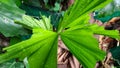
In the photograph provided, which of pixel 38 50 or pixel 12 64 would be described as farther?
pixel 12 64

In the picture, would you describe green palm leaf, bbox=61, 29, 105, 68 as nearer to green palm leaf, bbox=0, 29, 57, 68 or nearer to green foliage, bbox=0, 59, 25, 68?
green palm leaf, bbox=0, 29, 57, 68

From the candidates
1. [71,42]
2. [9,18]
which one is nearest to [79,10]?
[71,42]

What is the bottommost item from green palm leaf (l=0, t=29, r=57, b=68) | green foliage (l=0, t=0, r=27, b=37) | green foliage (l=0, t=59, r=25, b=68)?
green foliage (l=0, t=59, r=25, b=68)

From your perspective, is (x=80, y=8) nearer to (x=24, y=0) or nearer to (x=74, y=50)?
(x=74, y=50)

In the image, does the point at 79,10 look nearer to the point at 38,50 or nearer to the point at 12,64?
the point at 38,50

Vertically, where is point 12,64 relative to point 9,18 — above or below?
below

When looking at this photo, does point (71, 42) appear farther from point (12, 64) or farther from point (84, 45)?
point (12, 64)

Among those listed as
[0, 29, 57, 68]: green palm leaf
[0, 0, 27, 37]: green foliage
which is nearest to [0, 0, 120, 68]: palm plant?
[0, 29, 57, 68]: green palm leaf

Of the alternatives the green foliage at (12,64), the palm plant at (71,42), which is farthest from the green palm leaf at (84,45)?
the green foliage at (12,64)

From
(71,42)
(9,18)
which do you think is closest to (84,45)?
(71,42)
